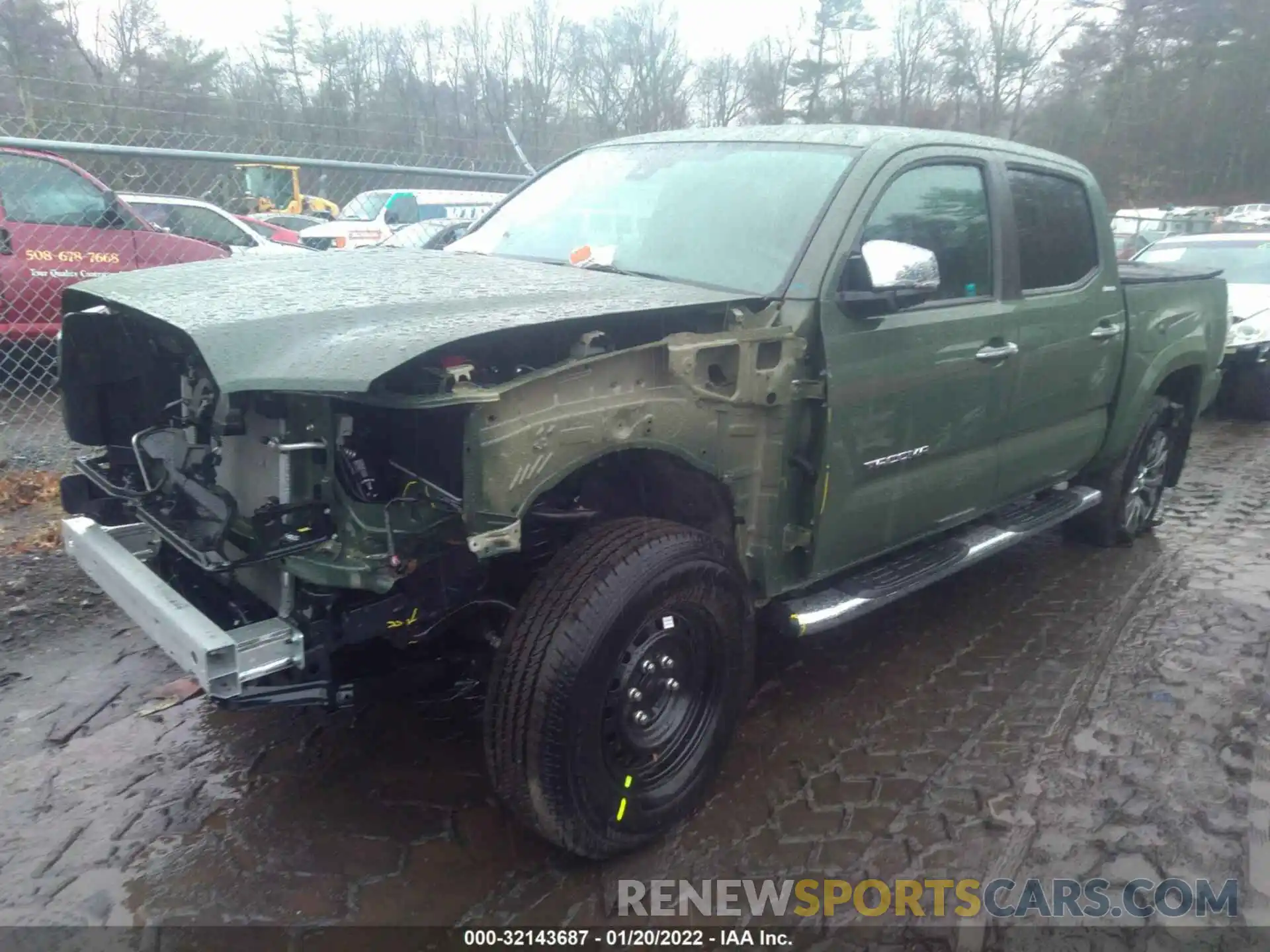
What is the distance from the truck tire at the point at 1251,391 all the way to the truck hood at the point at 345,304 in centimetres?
796

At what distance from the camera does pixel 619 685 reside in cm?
257

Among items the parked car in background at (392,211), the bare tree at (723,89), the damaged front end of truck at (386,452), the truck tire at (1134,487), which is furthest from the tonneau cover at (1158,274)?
the bare tree at (723,89)

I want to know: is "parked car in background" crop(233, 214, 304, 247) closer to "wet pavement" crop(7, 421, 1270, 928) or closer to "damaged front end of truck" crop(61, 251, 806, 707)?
"wet pavement" crop(7, 421, 1270, 928)

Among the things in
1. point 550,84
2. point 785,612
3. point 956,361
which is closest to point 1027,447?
point 956,361

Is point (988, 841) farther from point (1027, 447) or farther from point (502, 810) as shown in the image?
point (1027, 447)

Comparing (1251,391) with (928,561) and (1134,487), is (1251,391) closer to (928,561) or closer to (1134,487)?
(1134,487)

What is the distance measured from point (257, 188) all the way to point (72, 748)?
21051mm

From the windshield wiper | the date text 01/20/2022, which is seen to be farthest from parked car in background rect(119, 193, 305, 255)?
the date text 01/20/2022

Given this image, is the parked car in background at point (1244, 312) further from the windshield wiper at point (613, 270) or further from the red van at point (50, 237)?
the red van at point (50, 237)

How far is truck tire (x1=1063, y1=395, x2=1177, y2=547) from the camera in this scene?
5133 millimetres

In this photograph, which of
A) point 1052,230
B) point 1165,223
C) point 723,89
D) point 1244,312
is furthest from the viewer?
point 723,89

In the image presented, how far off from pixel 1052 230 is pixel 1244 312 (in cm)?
641

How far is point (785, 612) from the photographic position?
10.4 ft

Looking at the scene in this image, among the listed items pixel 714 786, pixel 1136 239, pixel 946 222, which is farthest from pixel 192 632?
pixel 1136 239
